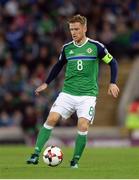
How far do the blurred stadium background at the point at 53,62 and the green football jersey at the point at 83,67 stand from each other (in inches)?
388

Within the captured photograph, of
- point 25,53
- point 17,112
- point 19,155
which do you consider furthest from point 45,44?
point 19,155

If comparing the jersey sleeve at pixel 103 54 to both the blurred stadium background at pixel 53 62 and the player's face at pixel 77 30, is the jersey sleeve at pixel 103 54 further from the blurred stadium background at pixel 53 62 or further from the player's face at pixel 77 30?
the blurred stadium background at pixel 53 62

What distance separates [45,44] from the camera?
2550cm

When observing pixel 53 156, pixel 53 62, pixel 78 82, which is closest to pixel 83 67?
pixel 78 82

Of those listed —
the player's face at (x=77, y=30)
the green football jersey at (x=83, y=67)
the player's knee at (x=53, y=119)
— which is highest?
the player's face at (x=77, y=30)

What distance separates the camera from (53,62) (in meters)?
25.2

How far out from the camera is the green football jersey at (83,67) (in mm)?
12992

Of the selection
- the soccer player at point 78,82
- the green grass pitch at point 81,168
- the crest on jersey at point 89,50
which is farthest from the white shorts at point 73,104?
the green grass pitch at point 81,168

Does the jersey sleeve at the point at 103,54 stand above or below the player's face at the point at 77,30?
below

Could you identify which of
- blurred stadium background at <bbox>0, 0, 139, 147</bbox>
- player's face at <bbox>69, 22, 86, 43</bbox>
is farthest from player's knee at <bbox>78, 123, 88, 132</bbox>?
blurred stadium background at <bbox>0, 0, 139, 147</bbox>

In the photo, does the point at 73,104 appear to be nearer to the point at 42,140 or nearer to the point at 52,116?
the point at 52,116

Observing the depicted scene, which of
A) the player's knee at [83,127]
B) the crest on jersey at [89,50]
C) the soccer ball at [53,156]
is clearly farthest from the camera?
the crest on jersey at [89,50]

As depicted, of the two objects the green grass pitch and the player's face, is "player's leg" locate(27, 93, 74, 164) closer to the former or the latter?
the green grass pitch

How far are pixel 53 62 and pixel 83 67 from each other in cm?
1223
